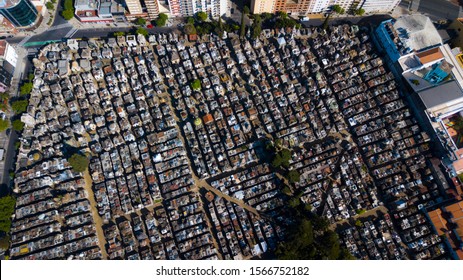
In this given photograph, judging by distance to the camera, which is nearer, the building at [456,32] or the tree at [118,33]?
the building at [456,32]

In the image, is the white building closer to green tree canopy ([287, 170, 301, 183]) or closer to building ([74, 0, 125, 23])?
green tree canopy ([287, 170, 301, 183])

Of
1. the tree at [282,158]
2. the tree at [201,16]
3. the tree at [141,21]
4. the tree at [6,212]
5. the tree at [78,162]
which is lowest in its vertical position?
the tree at [282,158]

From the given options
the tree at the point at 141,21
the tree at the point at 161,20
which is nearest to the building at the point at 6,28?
the tree at the point at 141,21

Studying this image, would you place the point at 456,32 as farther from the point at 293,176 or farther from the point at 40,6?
the point at 40,6

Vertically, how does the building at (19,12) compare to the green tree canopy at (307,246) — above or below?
above

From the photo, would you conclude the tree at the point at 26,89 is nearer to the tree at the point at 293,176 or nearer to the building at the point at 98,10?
the building at the point at 98,10

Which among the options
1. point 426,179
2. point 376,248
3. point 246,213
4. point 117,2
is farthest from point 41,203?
point 426,179
